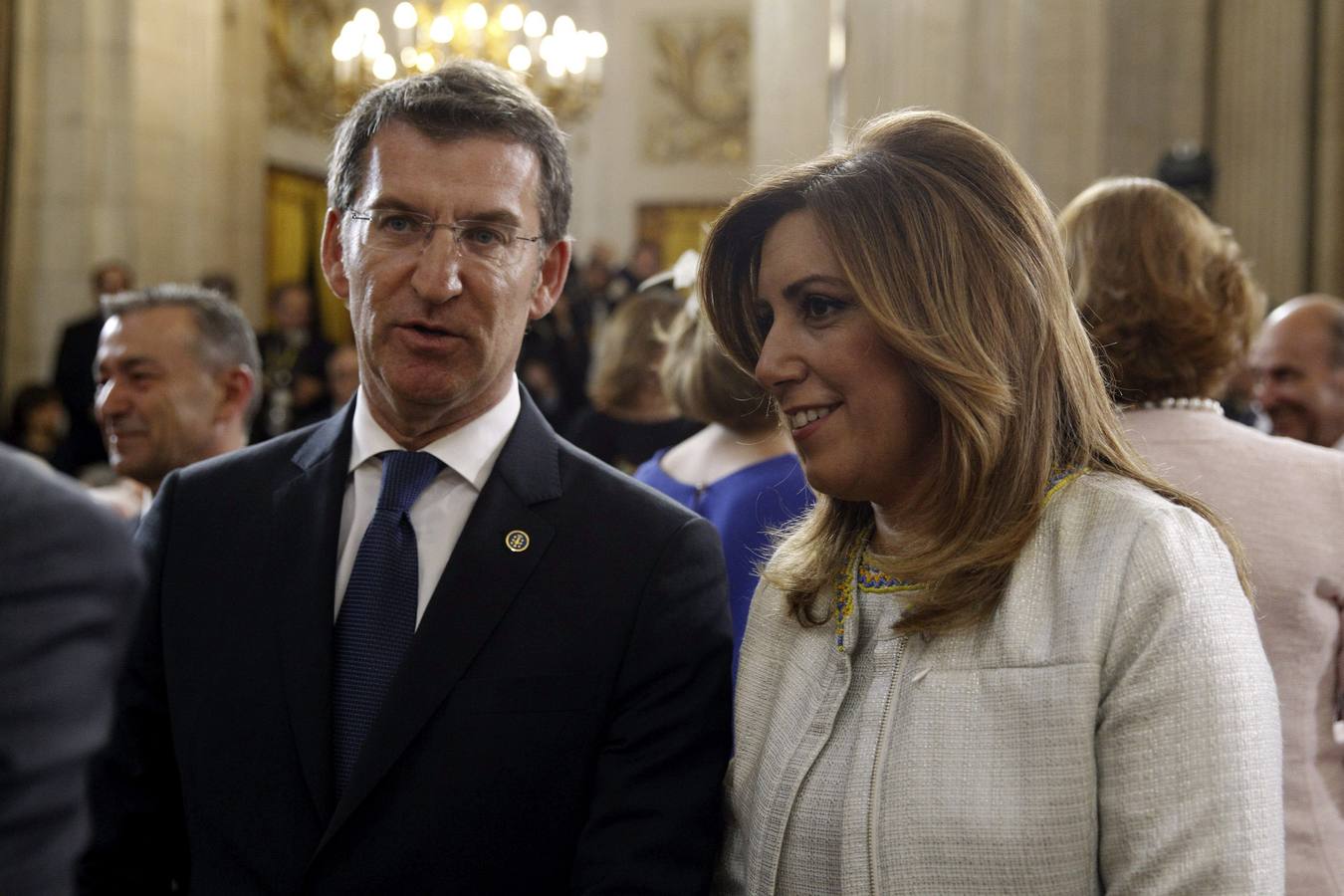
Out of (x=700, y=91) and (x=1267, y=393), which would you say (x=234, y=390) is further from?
(x=700, y=91)

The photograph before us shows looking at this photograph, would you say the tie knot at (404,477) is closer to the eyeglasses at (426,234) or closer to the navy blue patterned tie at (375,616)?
the navy blue patterned tie at (375,616)

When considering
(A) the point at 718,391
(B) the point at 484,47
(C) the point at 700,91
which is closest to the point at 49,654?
(A) the point at 718,391

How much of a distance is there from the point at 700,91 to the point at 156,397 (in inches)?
577

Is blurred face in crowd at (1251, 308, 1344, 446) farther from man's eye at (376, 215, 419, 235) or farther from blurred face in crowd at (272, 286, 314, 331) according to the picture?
blurred face in crowd at (272, 286, 314, 331)

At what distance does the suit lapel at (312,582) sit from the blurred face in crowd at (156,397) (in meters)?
1.41

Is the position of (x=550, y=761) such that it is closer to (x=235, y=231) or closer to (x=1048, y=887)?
(x=1048, y=887)

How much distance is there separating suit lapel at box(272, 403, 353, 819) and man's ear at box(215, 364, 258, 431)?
1.46 m

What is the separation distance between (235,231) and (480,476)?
11552 mm

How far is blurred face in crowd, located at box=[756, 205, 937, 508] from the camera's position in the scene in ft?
5.91

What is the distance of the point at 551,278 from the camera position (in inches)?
89.6

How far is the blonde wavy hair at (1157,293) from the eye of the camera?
2512 mm

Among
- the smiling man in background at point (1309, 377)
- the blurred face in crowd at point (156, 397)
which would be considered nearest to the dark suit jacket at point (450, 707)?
the blurred face in crowd at point (156, 397)

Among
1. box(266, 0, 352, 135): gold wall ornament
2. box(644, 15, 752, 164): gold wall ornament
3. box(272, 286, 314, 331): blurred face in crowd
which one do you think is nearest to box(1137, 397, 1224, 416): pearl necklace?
box(272, 286, 314, 331): blurred face in crowd

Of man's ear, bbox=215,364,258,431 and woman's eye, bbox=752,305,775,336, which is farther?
man's ear, bbox=215,364,258,431
